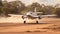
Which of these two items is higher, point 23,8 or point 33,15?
point 23,8

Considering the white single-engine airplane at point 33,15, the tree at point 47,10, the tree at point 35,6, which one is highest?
the tree at point 35,6

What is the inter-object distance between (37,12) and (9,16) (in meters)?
0.51

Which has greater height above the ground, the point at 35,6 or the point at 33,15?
the point at 35,6

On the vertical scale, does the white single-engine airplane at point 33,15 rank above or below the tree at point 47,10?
below

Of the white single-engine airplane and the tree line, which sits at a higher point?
the tree line

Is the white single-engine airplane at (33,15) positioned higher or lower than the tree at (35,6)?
lower

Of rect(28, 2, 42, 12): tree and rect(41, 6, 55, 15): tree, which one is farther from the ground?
rect(28, 2, 42, 12): tree

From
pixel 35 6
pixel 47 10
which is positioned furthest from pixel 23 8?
pixel 47 10

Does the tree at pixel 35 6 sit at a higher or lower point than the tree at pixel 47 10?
higher

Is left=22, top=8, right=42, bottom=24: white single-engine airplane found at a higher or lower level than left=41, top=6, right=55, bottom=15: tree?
lower

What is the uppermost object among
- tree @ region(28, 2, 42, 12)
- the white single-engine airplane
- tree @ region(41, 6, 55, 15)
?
tree @ region(28, 2, 42, 12)

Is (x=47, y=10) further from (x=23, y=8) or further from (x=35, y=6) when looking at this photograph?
(x=23, y=8)

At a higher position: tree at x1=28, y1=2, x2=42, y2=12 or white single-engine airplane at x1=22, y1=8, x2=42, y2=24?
tree at x1=28, y1=2, x2=42, y2=12

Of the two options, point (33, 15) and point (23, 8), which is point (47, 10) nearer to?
point (33, 15)
